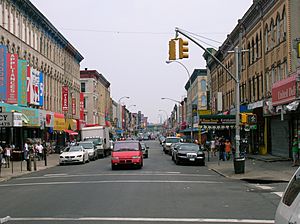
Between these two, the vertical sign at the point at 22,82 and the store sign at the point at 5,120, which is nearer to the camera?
the store sign at the point at 5,120

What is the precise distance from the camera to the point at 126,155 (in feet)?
88.4

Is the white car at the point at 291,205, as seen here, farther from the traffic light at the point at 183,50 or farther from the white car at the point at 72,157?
the white car at the point at 72,157

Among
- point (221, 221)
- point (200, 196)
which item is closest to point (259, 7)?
point (200, 196)

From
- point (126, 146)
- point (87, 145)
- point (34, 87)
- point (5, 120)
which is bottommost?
point (87, 145)

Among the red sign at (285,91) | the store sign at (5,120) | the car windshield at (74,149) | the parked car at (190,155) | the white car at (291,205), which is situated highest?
the red sign at (285,91)

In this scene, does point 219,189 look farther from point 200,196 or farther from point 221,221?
point 221,221

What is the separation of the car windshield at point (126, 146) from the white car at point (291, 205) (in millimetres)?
22997

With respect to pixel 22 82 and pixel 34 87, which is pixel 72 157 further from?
pixel 34 87

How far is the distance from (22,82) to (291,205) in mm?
36857

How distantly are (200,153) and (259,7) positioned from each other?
12415 millimetres

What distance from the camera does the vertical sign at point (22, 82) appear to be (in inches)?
1506

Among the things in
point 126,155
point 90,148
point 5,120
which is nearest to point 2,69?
point 5,120

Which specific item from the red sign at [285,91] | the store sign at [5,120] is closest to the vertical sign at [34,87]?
the store sign at [5,120]

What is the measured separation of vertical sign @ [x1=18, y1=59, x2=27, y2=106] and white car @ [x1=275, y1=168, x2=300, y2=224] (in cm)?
3514
